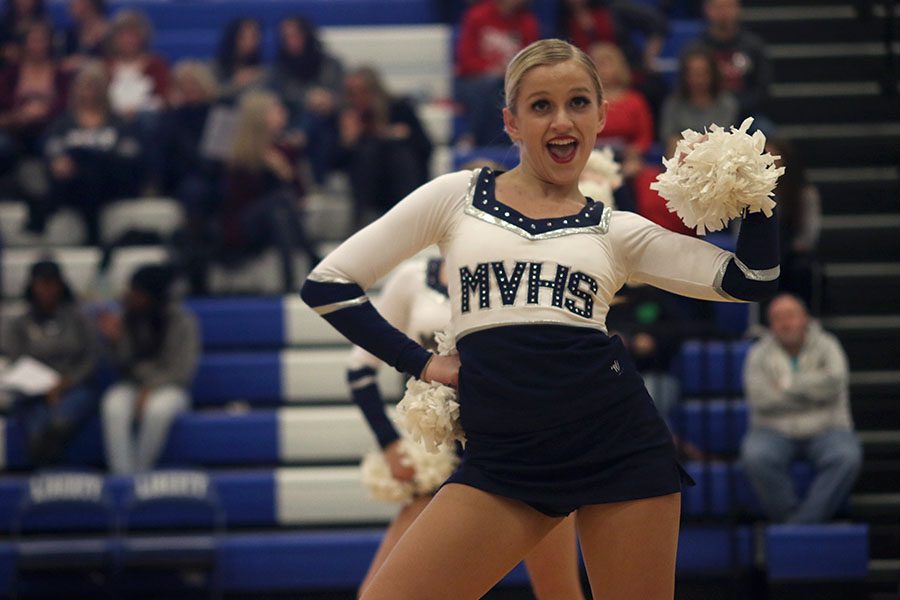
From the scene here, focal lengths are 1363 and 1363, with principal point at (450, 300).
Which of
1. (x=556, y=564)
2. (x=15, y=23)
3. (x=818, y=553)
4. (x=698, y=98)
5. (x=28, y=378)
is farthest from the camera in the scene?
(x=15, y=23)

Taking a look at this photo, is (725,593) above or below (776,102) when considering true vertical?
below

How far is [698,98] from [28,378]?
3.96m

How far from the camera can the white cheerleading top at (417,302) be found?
13.3 feet

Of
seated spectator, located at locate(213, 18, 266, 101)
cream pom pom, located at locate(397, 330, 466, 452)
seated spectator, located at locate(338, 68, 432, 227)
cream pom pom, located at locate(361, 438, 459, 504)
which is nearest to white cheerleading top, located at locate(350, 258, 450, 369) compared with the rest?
cream pom pom, located at locate(361, 438, 459, 504)

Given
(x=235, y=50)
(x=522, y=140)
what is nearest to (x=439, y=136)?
(x=235, y=50)

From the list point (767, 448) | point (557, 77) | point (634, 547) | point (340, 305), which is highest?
point (557, 77)

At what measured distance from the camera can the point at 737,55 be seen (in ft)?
27.1

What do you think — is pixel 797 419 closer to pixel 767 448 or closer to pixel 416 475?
pixel 767 448

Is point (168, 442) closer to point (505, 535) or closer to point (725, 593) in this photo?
point (725, 593)

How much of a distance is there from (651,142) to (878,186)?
134 cm

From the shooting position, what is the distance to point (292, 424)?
7.29 m

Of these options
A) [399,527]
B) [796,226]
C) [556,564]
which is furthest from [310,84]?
[556,564]

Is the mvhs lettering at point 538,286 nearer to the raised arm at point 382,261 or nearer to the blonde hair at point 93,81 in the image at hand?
the raised arm at point 382,261

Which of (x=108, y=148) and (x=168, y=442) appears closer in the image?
(x=168, y=442)
